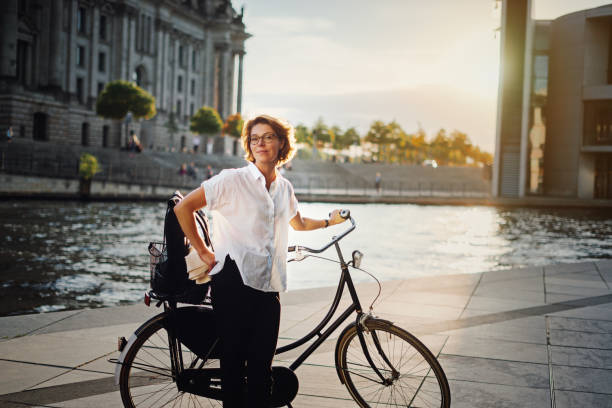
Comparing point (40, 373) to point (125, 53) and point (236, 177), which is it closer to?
point (236, 177)

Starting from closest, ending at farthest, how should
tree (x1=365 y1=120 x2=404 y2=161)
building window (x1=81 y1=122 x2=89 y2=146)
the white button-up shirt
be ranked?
1. the white button-up shirt
2. building window (x1=81 y1=122 x2=89 y2=146)
3. tree (x1=365 y1=120 x2=404 y2=161)

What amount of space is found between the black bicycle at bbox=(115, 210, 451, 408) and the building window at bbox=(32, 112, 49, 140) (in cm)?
5841

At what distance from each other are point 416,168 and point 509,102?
28.0m

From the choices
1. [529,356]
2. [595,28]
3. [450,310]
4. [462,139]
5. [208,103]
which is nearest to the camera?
[529,356]

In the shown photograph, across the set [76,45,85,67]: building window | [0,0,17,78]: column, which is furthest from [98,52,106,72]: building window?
[0,0,17,78]: column

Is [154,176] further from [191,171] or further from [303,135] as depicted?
[303,135]

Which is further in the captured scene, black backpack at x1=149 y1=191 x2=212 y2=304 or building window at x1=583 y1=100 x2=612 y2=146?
building window at x1=583 y1=100 x2=612 y2=146

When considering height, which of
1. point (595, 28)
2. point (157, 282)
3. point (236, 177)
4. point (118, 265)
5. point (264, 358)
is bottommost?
point (118, 265)

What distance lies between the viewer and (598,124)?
48.9 m

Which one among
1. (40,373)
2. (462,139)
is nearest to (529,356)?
(40,373)

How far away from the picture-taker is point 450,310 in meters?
7.48

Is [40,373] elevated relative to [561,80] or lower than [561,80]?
lower

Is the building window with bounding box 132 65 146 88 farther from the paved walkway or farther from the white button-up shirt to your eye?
the white button-up shirt

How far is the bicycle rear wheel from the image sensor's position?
11.7ft
